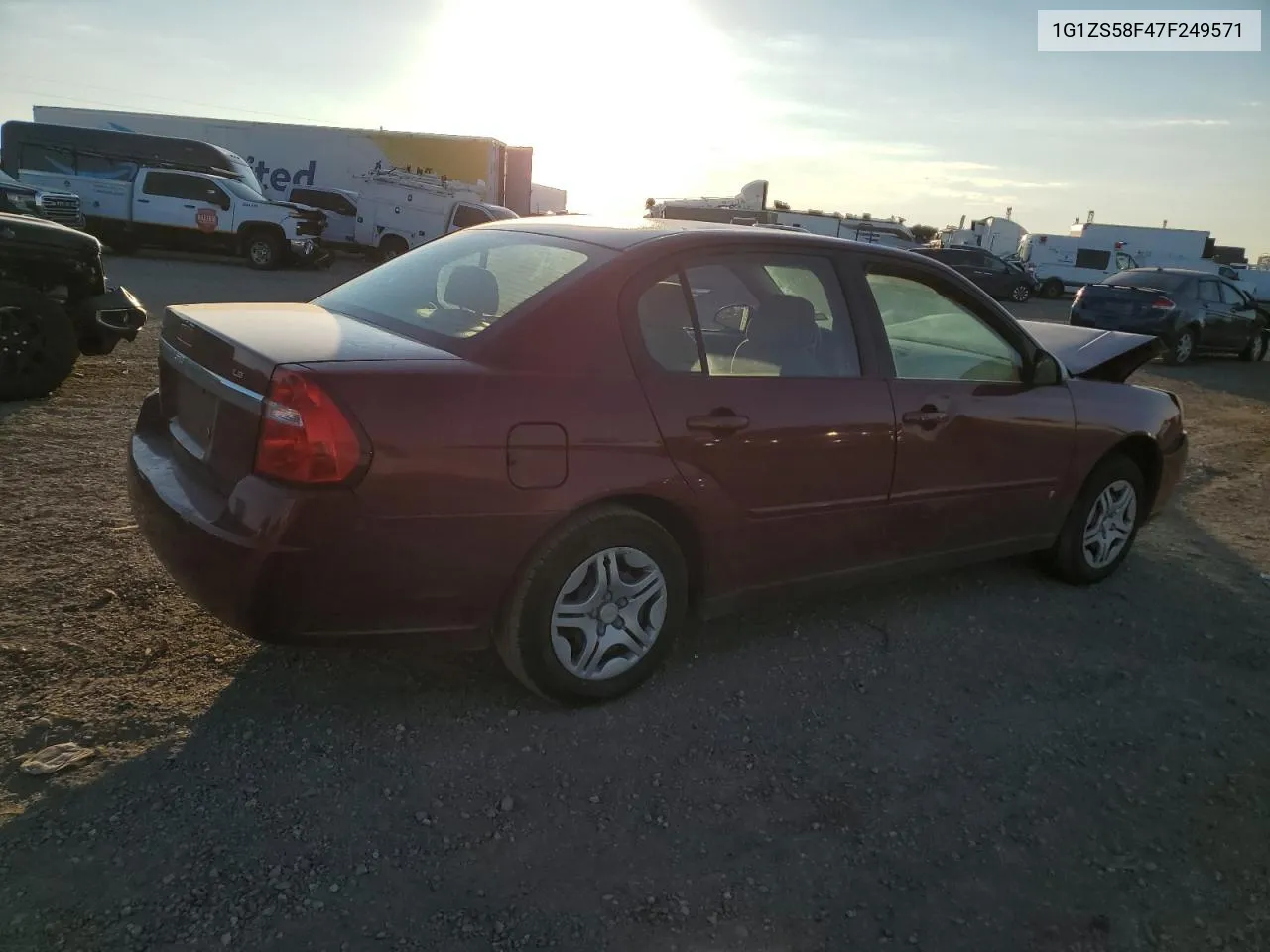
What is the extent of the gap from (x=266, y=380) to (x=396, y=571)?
62cm

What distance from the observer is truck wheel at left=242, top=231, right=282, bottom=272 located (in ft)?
68.8

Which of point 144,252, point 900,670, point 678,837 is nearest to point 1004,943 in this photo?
Result: point 678,837

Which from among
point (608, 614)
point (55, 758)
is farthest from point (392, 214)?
point (55, 758)

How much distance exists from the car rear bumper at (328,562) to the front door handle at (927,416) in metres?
1.66

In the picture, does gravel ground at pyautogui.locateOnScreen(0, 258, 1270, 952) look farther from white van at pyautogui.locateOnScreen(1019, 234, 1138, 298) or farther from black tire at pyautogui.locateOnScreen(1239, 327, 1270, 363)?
white van at pyautogui.locateOnScreen(1019, 234, 1138, 298)

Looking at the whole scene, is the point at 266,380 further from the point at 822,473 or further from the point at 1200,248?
the point at 1200,248

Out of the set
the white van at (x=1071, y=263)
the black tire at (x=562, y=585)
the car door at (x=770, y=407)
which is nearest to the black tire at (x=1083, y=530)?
the car door at (x=770, y=407)

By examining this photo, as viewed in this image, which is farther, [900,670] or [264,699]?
[900,670]

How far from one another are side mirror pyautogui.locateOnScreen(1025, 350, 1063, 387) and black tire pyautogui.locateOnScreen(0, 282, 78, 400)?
6.13 m

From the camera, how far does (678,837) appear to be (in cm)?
256

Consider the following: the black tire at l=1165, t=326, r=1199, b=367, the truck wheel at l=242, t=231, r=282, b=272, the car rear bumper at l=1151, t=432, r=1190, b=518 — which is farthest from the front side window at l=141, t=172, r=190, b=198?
Result: the car rear bumper at l=1151, t=432, r=1190, b=518

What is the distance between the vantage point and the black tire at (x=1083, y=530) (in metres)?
4.55

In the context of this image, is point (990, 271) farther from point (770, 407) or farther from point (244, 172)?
point (770, 407)

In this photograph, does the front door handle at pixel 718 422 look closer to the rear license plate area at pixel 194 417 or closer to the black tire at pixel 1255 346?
the rear license plate area at pixel 194 417
